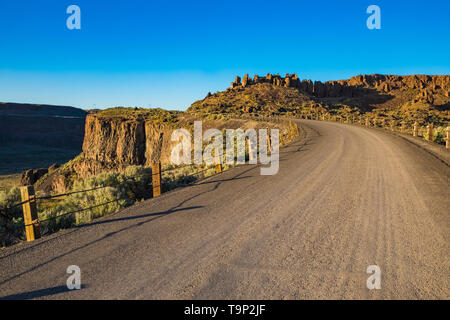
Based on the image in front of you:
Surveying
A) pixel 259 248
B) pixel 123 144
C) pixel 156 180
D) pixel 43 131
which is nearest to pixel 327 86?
pixel 123 144

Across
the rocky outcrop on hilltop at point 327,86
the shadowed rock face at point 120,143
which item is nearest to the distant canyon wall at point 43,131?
the rocky outcrop on hilltop at point 327,86

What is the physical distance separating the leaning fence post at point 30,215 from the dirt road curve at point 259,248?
0.37m

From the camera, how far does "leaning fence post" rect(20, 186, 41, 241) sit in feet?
18.8

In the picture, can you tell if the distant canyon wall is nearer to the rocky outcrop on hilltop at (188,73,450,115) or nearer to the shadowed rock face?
the rocky outcrop on hilltop at (188,73,450,115)

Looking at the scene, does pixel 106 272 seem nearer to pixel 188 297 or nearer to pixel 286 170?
pixel 188 297

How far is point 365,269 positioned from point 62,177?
45840 millimetres

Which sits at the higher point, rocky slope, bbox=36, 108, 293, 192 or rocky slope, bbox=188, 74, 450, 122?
rocky slope, bbox=188, 74, 450, 122

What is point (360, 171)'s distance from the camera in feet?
33.0

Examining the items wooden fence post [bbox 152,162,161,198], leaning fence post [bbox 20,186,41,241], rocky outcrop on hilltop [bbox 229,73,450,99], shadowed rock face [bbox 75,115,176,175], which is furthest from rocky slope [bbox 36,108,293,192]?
rocky outcrop on hilltop [bbox 229,73,450,99]

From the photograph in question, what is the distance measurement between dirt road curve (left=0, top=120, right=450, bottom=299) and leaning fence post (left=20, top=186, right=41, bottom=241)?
14.5 inches

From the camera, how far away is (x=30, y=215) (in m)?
5.75

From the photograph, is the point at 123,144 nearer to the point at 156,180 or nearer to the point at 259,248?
the point at 156,180
